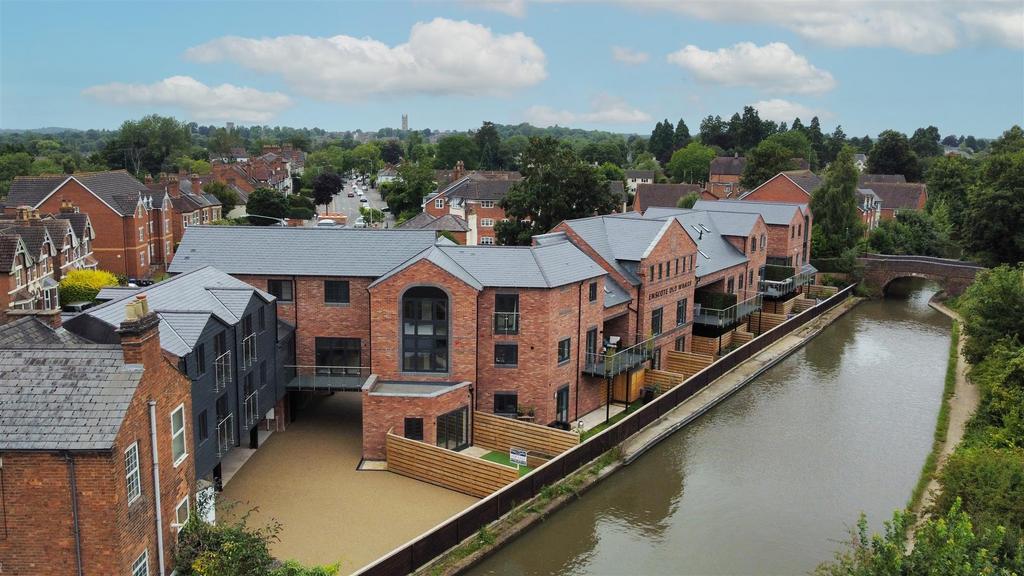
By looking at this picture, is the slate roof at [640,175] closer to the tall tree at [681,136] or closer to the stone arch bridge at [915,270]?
the tall tree at [681,136]

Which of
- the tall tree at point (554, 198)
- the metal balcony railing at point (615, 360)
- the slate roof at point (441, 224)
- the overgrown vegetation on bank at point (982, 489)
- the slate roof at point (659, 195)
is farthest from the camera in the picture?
the slate roof at point (659, 195)

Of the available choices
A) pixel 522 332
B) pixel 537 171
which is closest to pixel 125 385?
pixel 522 332

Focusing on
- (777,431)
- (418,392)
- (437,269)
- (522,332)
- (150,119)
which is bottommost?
(777,431)

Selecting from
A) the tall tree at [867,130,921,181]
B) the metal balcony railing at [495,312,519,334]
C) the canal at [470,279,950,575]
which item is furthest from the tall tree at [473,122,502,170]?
the metal balcony railing at [495,312,519,334]

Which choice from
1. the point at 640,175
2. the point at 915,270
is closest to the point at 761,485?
the point at 915,270

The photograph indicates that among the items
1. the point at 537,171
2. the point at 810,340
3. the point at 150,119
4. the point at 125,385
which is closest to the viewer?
the point at 125,385

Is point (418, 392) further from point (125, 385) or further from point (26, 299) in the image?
point (26, 299)

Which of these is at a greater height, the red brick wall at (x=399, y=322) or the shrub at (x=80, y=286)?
the red brick wall at (x=399, y=322)

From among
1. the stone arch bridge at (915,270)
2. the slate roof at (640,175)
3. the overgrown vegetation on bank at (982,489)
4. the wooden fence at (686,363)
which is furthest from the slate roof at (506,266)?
the slate roof at (640,175)
